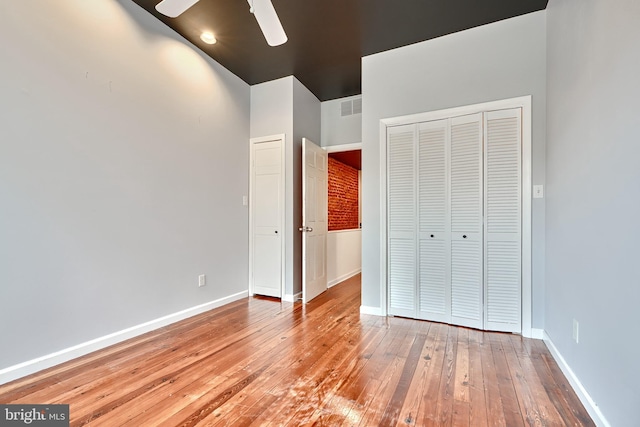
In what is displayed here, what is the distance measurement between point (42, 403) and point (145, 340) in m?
0.84

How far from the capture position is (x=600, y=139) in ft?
4.84

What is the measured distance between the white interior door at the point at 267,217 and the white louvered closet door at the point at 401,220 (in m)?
1.45

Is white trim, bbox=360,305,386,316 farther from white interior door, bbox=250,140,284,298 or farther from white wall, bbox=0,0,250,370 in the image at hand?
white wall, bbox=0,0,250,370

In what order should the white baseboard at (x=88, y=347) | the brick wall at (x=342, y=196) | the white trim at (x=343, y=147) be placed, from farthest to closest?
the brick wall at (x=342, y=196) < the white trim at (x=343, y=147) < the white baseboard at (x=88, y=347)

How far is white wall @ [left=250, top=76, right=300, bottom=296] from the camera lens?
3730mm

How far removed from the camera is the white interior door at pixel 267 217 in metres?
3.79

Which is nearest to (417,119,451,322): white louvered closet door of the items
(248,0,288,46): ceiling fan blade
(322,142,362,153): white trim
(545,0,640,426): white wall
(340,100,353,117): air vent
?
(545,0,640,426): white wall

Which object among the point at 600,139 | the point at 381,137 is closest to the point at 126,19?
the point at 381,137

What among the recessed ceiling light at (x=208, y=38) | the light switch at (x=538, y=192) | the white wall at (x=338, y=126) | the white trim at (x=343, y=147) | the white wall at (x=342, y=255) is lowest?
the white wall at (x=342, y=255)

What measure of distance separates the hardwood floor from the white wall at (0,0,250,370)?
0.38 metres

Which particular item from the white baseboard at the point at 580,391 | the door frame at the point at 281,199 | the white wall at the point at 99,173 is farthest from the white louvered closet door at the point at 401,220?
the white wall at the point at 99,173

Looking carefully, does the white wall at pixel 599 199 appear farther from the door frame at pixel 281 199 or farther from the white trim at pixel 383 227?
the door frame at pixel 281 199

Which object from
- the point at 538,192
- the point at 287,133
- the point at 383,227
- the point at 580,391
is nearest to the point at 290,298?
the point at 383,227

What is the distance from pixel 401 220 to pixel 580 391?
1.84 m
